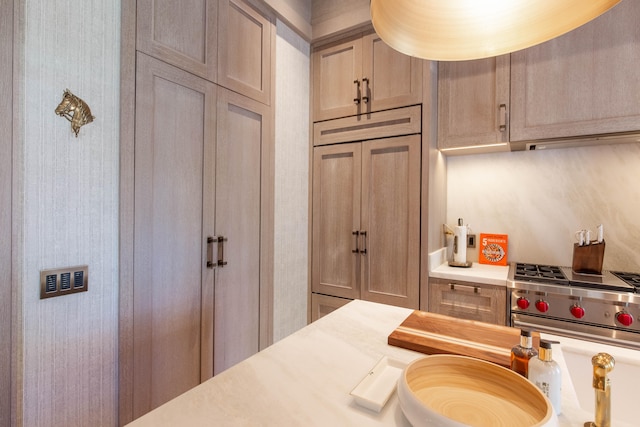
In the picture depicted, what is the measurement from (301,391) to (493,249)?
2016mm

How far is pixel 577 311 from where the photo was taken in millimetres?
1552

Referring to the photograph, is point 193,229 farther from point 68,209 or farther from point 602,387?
point 602,387

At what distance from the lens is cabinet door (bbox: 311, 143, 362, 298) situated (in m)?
2.26

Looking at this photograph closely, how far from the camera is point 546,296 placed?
5.38ft

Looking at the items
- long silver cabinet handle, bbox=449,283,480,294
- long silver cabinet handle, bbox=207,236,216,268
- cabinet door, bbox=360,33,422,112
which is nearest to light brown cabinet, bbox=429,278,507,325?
long silver cabinet handle, bbox=449,283,480,294

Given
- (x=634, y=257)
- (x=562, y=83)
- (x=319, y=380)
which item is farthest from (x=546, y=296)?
(x=319, y=380)

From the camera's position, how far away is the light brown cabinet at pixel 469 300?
1.76m

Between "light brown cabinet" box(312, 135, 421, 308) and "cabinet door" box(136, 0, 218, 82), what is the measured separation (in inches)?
41.4

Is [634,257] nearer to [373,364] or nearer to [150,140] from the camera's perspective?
[373,364]

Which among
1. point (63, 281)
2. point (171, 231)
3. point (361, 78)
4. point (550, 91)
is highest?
point (361, 78)

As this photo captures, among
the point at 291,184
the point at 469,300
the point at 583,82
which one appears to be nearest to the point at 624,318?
the point at 469,300

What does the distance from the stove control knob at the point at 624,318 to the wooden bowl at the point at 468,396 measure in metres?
1.32

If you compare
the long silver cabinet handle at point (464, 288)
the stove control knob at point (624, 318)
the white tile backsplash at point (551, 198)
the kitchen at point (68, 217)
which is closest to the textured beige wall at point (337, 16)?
the white tile backsplash at point (551, 198)

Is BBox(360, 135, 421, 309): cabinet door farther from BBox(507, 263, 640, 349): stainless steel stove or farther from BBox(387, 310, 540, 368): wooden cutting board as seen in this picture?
BBox(387, 310, 540, 368): wooden cutting board
